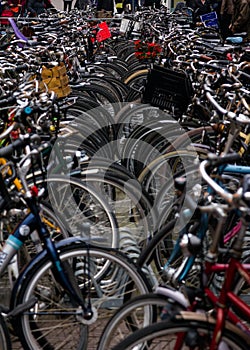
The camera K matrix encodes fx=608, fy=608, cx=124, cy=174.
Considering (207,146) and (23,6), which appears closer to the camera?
(207,146)

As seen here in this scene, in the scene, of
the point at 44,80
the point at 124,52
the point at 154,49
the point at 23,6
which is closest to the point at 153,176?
the point at 44,80

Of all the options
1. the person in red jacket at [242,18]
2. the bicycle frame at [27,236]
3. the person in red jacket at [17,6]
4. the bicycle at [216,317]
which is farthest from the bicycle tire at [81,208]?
the person in red jacket at [17,6]

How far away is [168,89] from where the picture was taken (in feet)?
19.2

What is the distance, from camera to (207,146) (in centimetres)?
472

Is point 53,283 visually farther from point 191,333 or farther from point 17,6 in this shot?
point 17,6

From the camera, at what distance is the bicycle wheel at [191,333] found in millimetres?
2512

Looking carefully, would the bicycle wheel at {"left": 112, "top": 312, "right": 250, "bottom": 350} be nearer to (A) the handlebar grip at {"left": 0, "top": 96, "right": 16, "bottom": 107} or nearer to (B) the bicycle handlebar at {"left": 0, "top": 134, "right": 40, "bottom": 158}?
(B) the bicycle handlebar at {"left": 0, "top": 134, "right": 40, "bottom": 158}

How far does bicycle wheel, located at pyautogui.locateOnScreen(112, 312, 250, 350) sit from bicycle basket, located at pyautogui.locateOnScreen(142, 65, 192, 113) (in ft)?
11.5

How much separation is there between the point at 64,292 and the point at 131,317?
1.67 feet

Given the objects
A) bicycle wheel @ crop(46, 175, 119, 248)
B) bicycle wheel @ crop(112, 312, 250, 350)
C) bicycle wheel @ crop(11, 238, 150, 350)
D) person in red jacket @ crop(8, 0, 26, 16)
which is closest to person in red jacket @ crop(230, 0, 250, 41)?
person in red jacket @ crop(8, 0, 26, 16)

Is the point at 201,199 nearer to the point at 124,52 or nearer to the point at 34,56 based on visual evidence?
the point at 34,56

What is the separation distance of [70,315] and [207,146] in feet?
6.23

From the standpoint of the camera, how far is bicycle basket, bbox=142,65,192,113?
5.75m

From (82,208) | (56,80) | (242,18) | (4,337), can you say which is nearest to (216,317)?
(4,337)
